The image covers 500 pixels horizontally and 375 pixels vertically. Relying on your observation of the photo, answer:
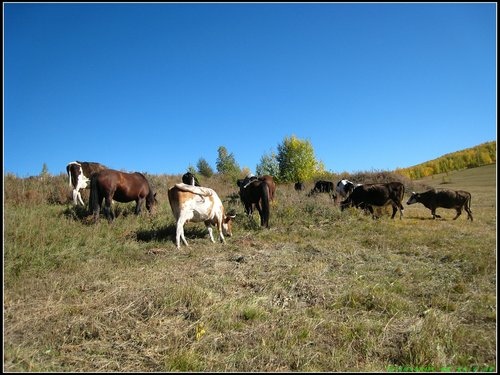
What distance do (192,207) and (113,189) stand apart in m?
3.30

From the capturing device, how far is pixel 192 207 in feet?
29.2

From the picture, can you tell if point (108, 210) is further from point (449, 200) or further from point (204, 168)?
Answer: point (204, 168)

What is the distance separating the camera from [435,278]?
612cm

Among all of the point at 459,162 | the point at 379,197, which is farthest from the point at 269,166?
the point at 459,162

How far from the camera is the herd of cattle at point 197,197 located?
351 inches

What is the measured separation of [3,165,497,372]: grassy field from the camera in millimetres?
3535

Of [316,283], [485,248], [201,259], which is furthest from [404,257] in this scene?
[201,259]

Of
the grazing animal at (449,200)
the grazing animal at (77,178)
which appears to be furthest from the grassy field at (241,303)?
the grazing animal at (449,200)

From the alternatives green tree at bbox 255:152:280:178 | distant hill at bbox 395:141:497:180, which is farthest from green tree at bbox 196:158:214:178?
distant hill at bbox 395:141:497:180

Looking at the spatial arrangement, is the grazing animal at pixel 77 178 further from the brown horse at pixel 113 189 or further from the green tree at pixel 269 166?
the green tree at pixel 269 166

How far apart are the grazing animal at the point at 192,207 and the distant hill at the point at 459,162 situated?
84.1 m

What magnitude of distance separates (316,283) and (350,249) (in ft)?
9.48

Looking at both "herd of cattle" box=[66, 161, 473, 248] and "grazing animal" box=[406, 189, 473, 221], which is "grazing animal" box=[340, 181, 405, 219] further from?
"grazing animal" box=[406, 189, 473, 221]

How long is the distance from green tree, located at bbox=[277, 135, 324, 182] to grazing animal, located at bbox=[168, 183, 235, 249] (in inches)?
1397
